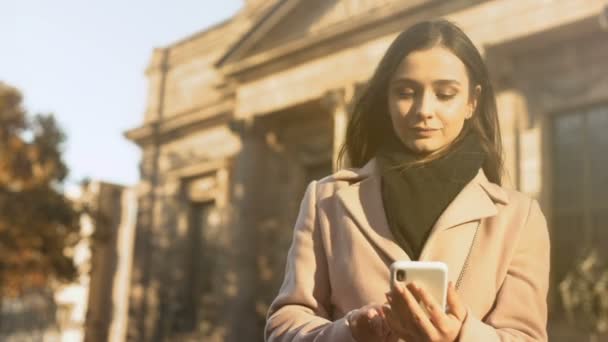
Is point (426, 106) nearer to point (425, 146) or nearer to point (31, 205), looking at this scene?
point (425, 146)

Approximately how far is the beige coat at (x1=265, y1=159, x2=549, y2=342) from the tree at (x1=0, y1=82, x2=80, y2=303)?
1979cm

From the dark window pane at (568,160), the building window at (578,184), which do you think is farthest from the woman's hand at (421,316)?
the dark window pane at (568,160)

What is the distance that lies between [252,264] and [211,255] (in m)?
3.99

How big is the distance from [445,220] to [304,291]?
0.36 meters

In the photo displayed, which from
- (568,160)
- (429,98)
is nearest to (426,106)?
(429,98)

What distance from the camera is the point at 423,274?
1525 mm

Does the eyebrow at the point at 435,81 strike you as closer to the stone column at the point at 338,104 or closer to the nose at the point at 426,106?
the nose at the point at 426,106

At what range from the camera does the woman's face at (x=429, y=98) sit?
1865mm

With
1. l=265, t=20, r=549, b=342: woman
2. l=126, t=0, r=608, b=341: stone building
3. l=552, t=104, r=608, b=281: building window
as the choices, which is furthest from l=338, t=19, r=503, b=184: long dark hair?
l=552, t=104, r=608, b=281: building window

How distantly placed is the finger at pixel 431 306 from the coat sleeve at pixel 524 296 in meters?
0.18

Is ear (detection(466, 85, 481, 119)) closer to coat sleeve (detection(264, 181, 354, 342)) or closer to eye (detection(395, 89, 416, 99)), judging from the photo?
eye (detection(395, 89, 416, 99))

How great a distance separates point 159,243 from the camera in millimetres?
25891

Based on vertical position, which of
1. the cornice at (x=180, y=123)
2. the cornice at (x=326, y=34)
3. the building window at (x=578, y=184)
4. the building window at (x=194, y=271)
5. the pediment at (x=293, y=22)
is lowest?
the building window at (x=194, y=271)

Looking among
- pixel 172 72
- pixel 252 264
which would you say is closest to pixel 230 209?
pixel 252 264
